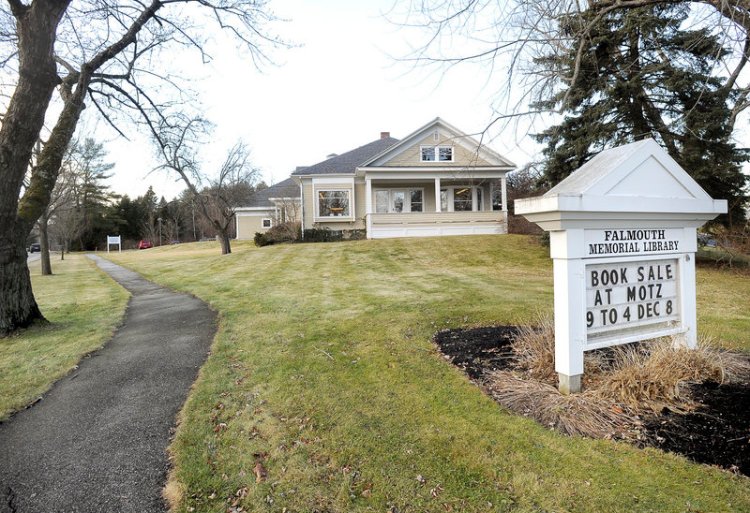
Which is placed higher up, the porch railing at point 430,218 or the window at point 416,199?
the window at point 416,199

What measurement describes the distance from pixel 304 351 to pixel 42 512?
9.96 feet

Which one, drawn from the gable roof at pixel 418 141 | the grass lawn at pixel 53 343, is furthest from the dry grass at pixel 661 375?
the gable roof at pixel 418 141

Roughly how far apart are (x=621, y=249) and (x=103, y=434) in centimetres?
492

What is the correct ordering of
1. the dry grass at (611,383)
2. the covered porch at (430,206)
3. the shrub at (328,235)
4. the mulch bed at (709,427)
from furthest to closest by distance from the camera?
the shrub at (328,235), the covered porch at (430,206), the dry grass at (611,383), the mulch bed at (709,427)

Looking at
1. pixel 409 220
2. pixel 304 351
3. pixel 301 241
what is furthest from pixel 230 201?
pixel 304 351

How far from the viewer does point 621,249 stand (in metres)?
3.88

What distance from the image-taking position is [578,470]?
8.66 ft

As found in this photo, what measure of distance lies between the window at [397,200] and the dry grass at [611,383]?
67.4ft

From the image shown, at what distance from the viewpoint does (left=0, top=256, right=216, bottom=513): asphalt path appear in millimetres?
2625

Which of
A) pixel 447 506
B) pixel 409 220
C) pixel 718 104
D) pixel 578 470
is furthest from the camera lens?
pixel 409 220

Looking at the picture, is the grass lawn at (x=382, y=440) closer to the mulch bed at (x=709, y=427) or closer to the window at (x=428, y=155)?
the mulch bed at (x=709, y=427)

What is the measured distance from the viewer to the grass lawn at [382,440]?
245cm

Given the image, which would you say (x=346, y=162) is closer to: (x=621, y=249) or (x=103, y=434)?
(x=621, y=249)

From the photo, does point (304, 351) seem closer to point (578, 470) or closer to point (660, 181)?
point (578, 470)
